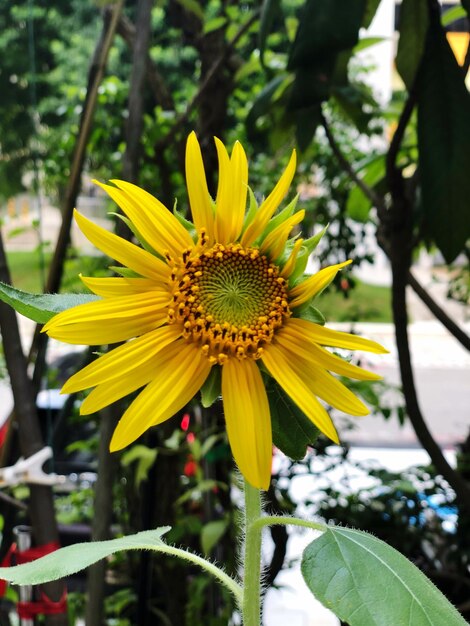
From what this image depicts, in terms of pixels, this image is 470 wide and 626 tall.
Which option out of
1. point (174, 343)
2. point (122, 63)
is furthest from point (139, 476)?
point (122, 63)

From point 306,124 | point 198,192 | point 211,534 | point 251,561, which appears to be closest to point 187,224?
point 198,192

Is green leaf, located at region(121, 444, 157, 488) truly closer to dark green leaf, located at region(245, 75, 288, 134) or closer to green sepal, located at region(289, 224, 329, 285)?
dark green leaf, located at region(245, 75, 288, 134)

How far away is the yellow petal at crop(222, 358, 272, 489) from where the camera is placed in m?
0.24

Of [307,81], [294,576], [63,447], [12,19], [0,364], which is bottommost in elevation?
[294,576]

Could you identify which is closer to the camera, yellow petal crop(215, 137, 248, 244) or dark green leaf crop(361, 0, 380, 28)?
yellow petal crop(215, 137, 248, 244)

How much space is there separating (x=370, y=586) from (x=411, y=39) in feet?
1.73

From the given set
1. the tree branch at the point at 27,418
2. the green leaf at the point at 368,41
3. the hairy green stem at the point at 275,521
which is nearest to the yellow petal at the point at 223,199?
the hairy green stem at the point at 275,521

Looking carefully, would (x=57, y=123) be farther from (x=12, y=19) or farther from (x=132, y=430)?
(x=132, y=430)

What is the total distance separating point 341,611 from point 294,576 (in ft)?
2.99

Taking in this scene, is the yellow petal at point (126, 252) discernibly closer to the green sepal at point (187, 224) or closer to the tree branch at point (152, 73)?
the green sepal at point (187, 224)

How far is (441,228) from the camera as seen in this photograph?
1.86 feet

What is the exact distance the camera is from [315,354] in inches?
10.0

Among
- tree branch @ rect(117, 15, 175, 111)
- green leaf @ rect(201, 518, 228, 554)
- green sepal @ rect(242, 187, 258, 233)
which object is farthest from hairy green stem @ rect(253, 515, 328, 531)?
tree branch @ rect(117, 15, 175, 111)

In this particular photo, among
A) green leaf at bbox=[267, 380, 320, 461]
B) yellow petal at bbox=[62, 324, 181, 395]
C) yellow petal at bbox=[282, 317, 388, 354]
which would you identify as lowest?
green leaf at bbox=[267, 380, 320, 461]
